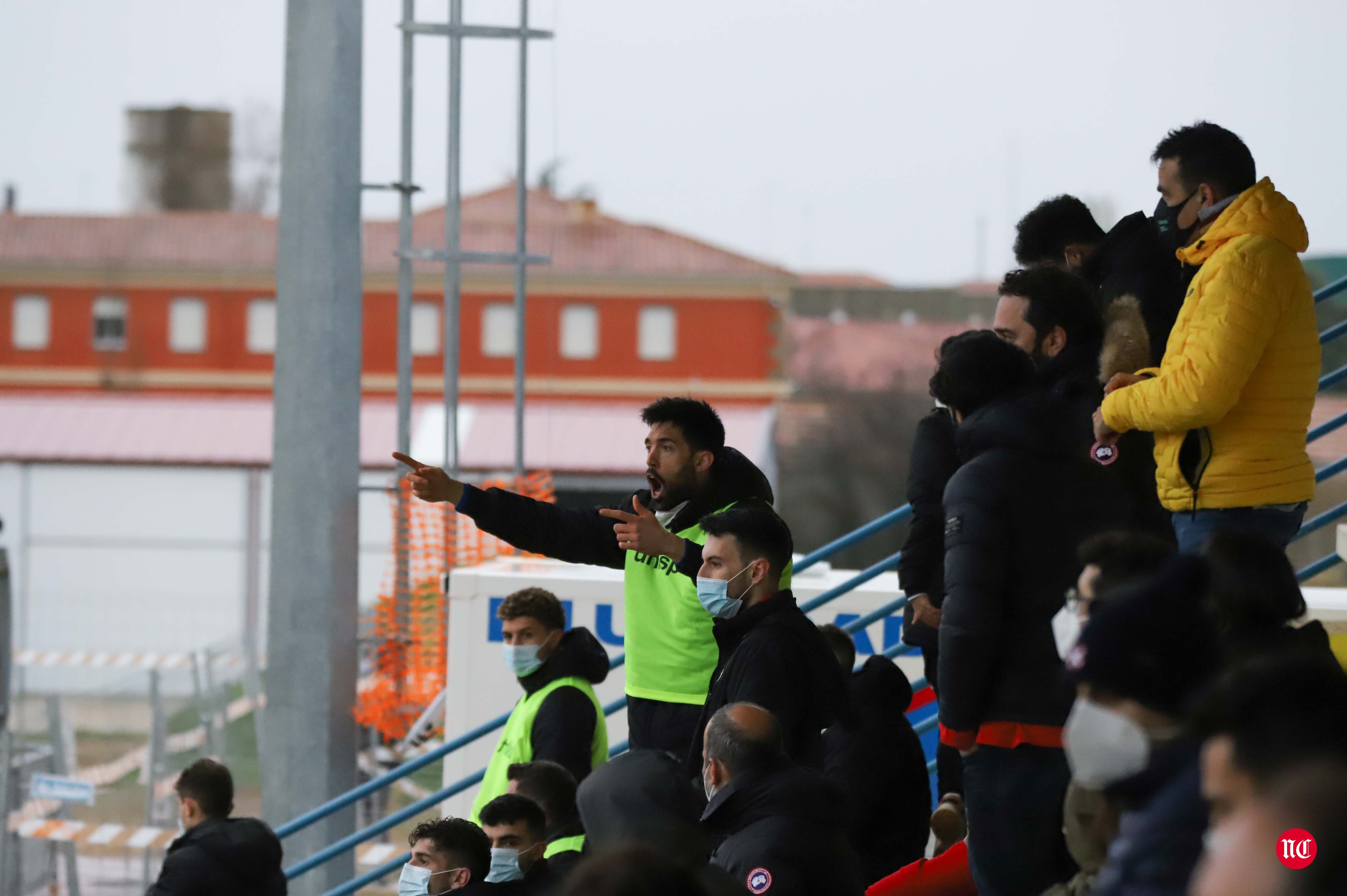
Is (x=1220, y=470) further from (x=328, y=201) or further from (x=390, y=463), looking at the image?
(x=390, y=463)

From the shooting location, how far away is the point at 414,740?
27.2ft

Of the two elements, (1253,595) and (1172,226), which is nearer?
(1253,595)

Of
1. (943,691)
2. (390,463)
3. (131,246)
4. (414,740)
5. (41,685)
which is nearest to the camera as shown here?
(943,691)

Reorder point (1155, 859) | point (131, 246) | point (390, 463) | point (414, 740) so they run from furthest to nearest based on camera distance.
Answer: point (131, 246) → point (390, 463) → point (414, 740) → point (1155, 859)

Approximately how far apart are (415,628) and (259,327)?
39.6m

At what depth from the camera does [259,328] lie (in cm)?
4631

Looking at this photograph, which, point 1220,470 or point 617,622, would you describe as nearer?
point 1220,470

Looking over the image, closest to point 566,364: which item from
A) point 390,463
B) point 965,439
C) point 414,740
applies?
point 390,463

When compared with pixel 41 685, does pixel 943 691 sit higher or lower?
higher

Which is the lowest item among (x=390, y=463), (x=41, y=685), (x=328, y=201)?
(x=41, y=685)

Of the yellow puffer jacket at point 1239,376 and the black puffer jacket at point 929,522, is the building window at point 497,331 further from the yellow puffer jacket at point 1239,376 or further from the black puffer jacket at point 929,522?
the yellow puffer jacket at point 1239,376

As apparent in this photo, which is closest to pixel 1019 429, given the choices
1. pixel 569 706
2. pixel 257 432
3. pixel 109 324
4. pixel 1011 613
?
pixel 1011 613

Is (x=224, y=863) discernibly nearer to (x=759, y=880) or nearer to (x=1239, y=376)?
(x=759, y=880)

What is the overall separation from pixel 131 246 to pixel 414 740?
45.0 m
